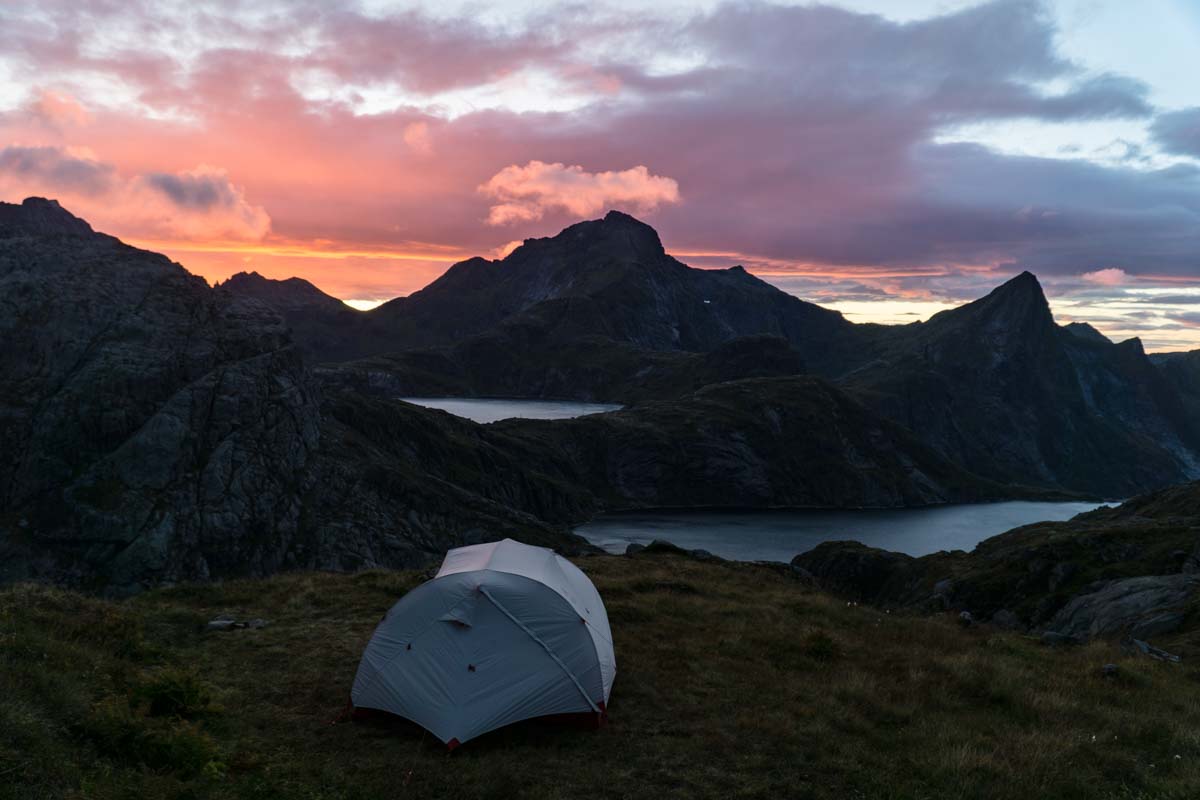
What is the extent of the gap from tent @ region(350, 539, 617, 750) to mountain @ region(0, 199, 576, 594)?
11000 centimetres

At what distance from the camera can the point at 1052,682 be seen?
17953mm

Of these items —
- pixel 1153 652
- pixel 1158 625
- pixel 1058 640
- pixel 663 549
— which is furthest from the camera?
pixel 663 549

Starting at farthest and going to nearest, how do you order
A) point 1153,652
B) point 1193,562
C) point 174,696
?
1. point 1193,562
2. point 1153,652
3. point 174,696

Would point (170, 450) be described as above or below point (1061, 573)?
below

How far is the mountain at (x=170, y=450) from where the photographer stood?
112 metres

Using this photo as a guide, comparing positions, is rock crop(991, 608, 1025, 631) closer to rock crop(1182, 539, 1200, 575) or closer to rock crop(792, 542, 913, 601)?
rock crop(1182, 539, 1200, 575)

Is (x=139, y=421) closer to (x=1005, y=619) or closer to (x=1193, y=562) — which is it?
(x=1005, y=619)

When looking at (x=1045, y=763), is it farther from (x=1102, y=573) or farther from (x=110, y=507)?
(x=110, y=507)

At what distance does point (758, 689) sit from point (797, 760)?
3877 mm

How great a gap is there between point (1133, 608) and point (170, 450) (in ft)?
436

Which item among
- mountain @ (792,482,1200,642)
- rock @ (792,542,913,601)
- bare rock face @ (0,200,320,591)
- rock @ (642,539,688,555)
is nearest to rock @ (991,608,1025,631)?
mountain @ (792,482,1200,642)

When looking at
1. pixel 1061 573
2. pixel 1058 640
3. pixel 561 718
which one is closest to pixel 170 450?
pixel 1061 573

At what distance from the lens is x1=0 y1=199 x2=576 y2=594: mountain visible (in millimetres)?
112500

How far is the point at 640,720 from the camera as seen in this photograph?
15.4 metres
